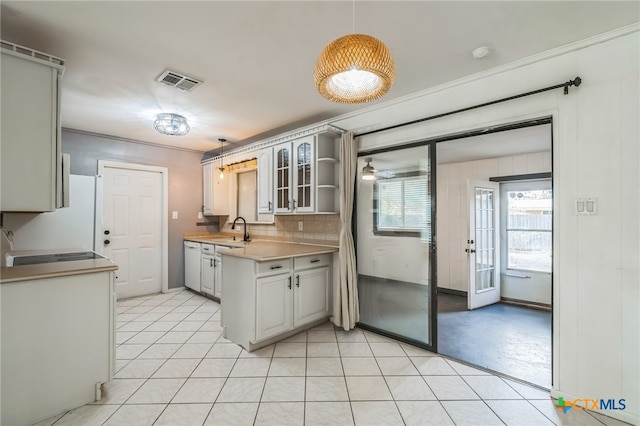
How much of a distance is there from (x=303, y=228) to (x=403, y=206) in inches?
58.5

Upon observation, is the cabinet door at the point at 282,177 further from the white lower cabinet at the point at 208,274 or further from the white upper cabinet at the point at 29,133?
the white upper cabinet at the point at 29,133

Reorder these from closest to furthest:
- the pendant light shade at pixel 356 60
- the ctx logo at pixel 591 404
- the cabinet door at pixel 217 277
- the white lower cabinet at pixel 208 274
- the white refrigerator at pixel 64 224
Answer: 1. the pendant light shade at pixel 356 60
2. the ctx logo at pixel 591 404
3. the white refrigerator at pixel 64 224
4. the cabinet door at pixel 217 277
5. the white lower cabinet at pixel 208 274

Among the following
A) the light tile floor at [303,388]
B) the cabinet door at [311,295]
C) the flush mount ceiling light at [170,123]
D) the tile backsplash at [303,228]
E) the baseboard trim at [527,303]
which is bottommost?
the baseboard trim at [527,303]

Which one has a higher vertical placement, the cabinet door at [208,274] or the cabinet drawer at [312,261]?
the cabinet drawer at [312,261]

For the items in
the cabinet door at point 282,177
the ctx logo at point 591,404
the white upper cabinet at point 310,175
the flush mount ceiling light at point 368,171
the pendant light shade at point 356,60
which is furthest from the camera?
the cabinet door at point 282,177

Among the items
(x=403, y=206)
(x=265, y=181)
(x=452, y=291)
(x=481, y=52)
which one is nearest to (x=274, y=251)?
(x=265, y=181)

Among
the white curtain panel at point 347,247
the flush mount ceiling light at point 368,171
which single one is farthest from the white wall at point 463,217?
the white curtain panel at point 347,247

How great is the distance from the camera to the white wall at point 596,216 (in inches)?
69.0

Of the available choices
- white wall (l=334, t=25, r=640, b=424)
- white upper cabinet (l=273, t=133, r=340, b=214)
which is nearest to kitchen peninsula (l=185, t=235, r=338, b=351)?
white upper cabinet (l=273, t=133, r=340, b=214)

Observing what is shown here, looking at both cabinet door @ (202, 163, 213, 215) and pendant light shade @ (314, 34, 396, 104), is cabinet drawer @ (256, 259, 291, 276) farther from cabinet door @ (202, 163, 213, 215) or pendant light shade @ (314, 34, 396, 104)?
cabinet door @ (202, 163, 213, 215)

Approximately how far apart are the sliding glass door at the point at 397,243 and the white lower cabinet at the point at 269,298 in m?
0.60

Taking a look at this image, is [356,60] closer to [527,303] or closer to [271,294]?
[271,294]

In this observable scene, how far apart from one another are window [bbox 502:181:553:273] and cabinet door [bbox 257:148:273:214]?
3853 millimetres

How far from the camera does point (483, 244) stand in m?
4.33
